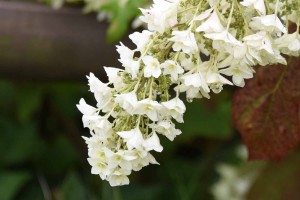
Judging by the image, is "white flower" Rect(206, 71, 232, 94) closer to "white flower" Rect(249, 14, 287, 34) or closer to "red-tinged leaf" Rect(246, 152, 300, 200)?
"white flower" Rect(249, 14, 287, 34)

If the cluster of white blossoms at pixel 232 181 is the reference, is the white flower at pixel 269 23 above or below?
above

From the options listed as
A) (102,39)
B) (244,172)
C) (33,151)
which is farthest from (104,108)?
(33,151)

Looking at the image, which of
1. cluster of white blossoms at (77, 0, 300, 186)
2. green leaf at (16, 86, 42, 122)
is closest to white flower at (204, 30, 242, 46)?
cluster of white blossoms at (77, 0, 300, 186)

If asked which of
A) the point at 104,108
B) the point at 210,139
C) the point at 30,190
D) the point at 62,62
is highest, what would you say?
the point at 104,108

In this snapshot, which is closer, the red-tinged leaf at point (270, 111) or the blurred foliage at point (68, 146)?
the red-tinged leaf at point (270, 111)

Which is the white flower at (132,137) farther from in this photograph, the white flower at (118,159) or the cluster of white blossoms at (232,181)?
the cluster of white blossoms at (232,181)

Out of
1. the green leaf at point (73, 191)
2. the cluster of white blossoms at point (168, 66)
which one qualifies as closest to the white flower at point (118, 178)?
the cluster of white blossoms at point (168, 66)

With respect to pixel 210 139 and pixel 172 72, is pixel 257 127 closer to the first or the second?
pixel 172 72
